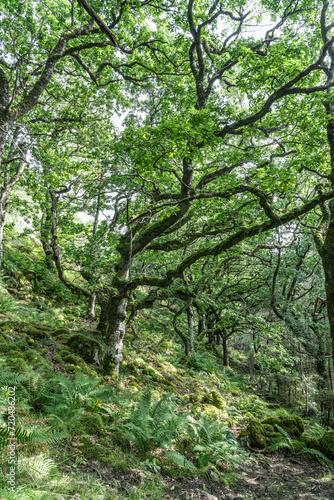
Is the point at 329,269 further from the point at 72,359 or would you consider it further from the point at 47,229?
the point at 47,229

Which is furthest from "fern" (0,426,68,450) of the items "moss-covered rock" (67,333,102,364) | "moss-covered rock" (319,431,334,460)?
"moss-covered rock" (319,431,334,460)

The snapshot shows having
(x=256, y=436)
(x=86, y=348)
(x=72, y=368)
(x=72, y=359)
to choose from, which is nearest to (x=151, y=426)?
(x=72, y=368)

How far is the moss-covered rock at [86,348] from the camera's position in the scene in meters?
7.18

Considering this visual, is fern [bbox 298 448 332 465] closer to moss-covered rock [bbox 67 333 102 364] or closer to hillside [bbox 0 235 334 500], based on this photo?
hillside [bbox 0 235 334 500]

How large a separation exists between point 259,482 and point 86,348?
505 centimetres

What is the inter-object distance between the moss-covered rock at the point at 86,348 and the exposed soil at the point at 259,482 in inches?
159

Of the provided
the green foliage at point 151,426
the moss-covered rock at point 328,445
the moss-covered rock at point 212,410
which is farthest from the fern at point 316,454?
the green foliage at point 151,426

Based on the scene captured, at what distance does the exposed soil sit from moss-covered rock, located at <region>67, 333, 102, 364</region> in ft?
13.3

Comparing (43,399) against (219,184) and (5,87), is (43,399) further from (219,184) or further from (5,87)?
(219,184)

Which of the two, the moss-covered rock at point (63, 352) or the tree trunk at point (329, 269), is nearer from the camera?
the tree trunk at point (329, 269)

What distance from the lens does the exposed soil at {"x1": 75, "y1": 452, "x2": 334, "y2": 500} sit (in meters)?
3.28

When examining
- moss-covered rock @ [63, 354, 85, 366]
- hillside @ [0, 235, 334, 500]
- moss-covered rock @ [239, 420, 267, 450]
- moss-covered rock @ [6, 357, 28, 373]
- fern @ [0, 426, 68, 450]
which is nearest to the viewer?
fern @ [0, 426, 68, 450]

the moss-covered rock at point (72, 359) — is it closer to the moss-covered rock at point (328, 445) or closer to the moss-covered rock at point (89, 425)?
the moss-covered rock at point (89, 425)

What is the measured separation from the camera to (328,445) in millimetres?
5816
